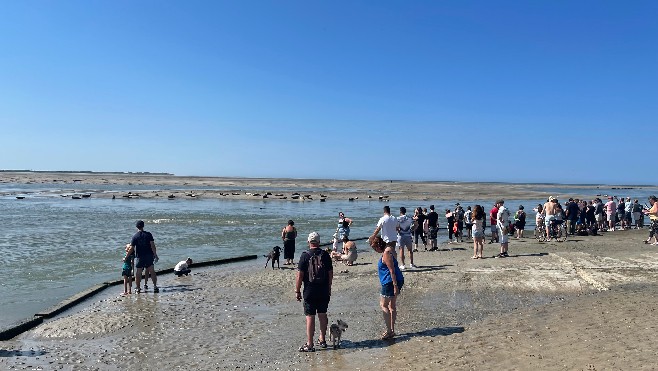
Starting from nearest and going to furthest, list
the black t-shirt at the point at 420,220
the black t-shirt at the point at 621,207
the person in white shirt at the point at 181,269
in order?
the person in white shirt at the point at 181,269 < the black t-shirt at the point at 420,220 < the black t-shirt at the point at 621,207

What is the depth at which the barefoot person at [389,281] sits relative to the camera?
815cm

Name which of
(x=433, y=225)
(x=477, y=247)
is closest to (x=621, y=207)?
(x=433, y=225)

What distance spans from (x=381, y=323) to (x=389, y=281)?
165 centimetres

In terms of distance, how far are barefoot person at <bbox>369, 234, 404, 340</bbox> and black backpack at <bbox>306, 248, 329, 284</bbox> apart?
983 mm

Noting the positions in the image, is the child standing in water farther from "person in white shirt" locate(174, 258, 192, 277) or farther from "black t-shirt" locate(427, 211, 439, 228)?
"black t-shirt" locate(427, 211, 439, 228)

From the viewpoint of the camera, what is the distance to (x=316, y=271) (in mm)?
7742

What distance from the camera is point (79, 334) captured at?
9477mm

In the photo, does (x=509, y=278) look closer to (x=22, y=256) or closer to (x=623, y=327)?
(x=623, y=327)

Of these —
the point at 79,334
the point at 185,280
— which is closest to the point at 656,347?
the point at 79,334

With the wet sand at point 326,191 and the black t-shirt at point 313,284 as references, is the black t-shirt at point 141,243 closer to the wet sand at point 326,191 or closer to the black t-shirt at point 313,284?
the black t-shirt at point 313,284

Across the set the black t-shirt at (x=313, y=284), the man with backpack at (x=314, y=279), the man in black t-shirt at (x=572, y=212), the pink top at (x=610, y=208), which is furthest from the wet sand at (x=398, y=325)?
the pink top at (x=610, y=208)

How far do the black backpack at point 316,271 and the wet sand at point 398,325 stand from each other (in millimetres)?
1184

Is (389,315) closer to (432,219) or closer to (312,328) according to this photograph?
(312,328)

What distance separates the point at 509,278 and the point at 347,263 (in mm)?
5068
